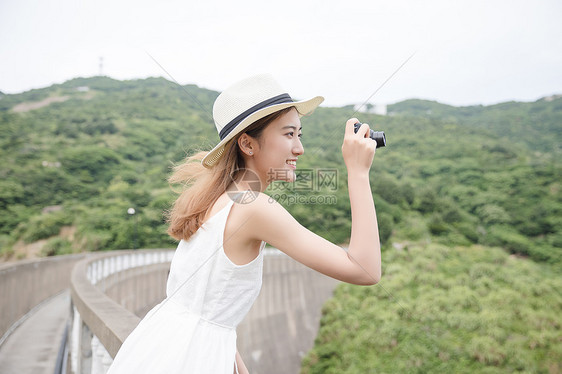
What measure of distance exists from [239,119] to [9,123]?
3604cm

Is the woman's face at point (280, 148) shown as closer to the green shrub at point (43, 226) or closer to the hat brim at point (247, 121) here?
the hat brim at point (247, 121)

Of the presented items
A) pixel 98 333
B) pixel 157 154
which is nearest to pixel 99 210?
pixel 157 154

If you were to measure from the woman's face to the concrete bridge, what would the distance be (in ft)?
3.21

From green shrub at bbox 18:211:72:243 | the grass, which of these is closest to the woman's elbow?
the grass

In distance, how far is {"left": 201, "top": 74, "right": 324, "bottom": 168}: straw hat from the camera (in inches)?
51.9

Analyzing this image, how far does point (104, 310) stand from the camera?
2.34 metres

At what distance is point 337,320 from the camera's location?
15.8m

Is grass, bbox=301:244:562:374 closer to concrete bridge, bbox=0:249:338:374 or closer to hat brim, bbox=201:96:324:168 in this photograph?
concrete bridge, bbox=0:249:338:374

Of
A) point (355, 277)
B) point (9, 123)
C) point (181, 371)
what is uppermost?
point (9, 123)

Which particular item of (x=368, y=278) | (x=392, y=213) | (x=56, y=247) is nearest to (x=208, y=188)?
(x=368, y=278)

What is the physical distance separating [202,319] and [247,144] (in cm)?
55

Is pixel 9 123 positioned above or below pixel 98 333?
above

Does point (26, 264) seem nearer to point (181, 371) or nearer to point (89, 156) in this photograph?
point (181, 371)

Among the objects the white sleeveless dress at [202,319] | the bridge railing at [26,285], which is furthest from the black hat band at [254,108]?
the bridge railing at [26,285]
